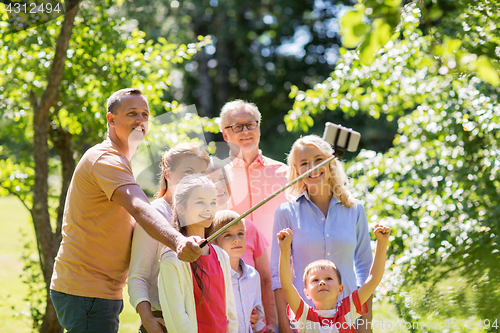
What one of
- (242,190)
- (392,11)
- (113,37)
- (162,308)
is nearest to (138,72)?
(113,37)

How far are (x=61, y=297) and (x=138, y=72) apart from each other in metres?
2.90

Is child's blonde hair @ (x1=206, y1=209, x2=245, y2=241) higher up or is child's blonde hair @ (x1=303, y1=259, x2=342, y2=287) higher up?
child's blonde hair @ (x1=206, y1=209, x2=245, y2=241)

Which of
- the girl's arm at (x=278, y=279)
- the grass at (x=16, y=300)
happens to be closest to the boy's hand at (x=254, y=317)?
the girl's arm at (x=278, y=279)

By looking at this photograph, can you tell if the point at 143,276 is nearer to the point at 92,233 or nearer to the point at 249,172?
the point at 92,233

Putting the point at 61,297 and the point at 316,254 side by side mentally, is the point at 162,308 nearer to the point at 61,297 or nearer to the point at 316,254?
the point at 61,297

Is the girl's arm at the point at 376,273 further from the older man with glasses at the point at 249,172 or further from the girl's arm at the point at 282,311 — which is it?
the older man with glasses at the point at 249,172

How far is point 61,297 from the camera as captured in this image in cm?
249

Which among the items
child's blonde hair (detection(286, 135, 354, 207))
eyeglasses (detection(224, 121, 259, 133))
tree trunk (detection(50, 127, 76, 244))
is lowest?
child's blonde hair (detection(286, 135, 354, 207))

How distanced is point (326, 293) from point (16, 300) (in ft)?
22.4

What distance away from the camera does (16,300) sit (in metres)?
7.84

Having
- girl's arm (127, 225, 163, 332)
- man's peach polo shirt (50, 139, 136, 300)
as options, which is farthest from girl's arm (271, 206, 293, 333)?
man's peach polo shirt (50, 139, 136, 300)

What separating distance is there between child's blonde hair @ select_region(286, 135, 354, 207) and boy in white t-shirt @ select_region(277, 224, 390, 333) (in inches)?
18.8

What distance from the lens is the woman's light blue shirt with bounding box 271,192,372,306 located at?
115 inches

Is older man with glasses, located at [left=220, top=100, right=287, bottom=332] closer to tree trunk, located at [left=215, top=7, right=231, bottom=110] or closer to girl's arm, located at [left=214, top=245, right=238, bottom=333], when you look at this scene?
girl's arm, located at [left=214, top=245, right=238, bottom=333]
